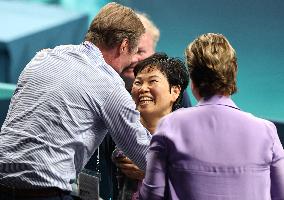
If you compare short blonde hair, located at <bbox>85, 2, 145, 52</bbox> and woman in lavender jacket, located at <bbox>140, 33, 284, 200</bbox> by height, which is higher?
short blonde hair, located at <bbox>85, 2, 145, 52</bbox>

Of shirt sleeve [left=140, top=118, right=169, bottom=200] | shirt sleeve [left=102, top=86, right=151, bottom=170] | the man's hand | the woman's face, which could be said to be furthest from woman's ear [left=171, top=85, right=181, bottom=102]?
shirt sleeve [left=140, top=118, right=169, bottom=200]

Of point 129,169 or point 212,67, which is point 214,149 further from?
point 129,169

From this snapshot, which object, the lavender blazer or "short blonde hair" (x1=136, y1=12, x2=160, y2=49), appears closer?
the lavender blazer

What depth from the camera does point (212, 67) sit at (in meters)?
1.83

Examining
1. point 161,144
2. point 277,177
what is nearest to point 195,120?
point 161,144

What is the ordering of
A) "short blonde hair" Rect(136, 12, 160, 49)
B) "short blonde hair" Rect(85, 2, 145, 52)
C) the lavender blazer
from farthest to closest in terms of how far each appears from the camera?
"short blonde hair" Rect(136, 12, 160, 49), "short blonde hair" Rect(85, 2, 145, 52), the lavender blazer

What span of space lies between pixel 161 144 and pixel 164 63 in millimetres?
829

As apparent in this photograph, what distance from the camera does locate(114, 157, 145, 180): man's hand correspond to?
2307mm

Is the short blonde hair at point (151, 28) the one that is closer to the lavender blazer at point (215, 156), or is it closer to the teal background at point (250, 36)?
the teal background at point (250, 36)

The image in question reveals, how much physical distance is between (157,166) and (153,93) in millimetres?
742

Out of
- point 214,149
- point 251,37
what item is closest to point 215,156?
point 214,149

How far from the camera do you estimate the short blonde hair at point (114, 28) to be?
2.22 meters

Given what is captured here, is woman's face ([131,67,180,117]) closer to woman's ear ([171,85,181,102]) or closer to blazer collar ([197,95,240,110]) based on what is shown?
woman's ear ([171,85,181,102])

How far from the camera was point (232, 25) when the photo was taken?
3279mm
